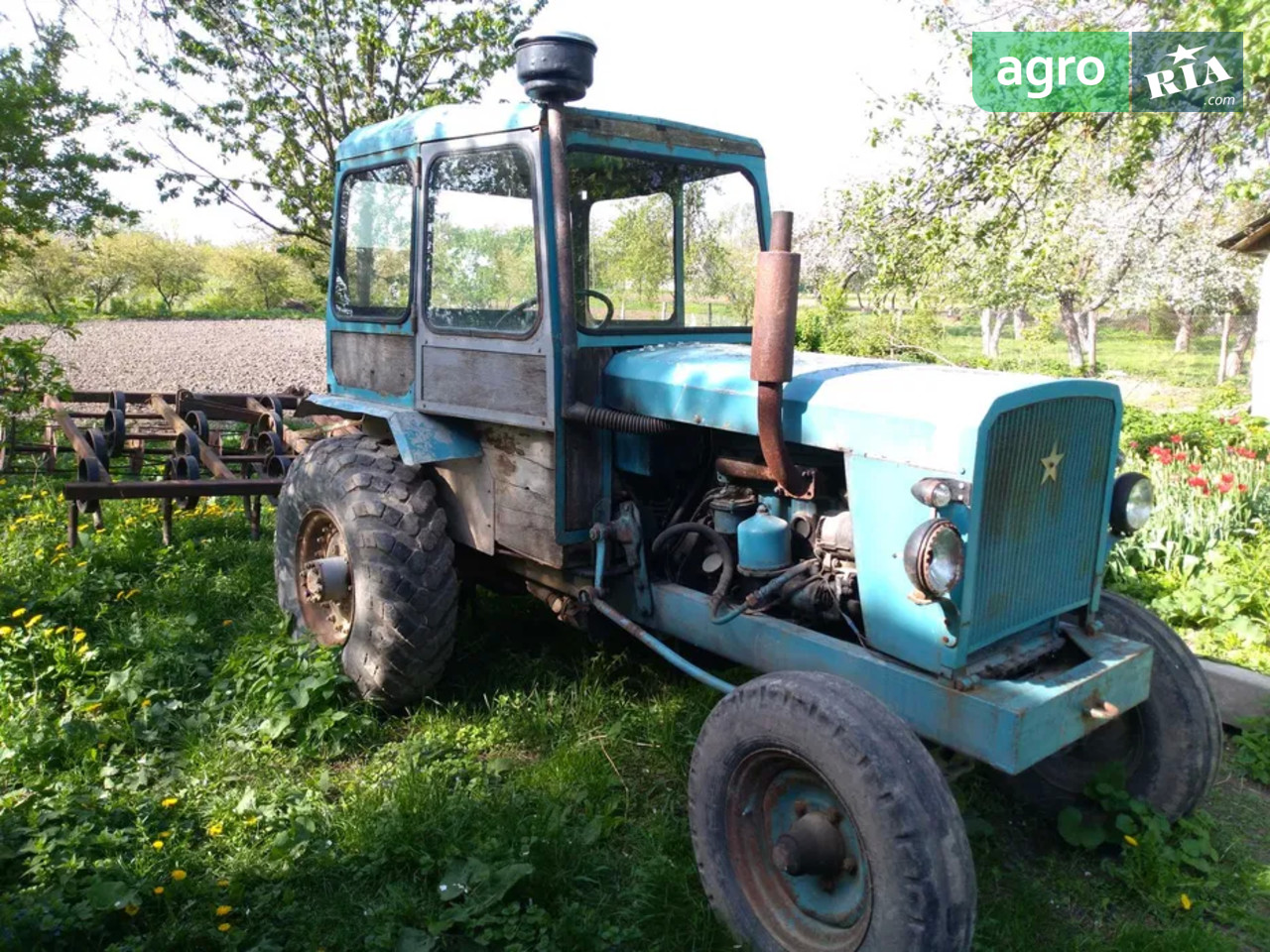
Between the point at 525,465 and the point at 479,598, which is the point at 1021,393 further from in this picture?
the point at 479,598

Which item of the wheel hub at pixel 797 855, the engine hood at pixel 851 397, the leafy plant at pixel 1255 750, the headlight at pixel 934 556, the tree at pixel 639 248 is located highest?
the tree at pixel 639 248

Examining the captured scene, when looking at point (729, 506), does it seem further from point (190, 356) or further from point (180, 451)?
point (190, 356)

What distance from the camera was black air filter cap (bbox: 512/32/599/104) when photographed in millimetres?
3160

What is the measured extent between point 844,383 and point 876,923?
1.50 m

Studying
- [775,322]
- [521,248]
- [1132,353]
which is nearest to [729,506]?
[775,322]

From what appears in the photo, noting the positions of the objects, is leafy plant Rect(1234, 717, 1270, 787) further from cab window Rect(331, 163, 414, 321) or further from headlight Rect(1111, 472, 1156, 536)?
cab window Rect(331, 163, 414, 321)

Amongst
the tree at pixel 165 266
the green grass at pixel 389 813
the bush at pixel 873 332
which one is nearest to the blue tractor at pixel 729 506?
the green grass at pixel 389 813

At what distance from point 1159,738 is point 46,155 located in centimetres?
1444

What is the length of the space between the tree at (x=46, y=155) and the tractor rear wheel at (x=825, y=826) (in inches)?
379

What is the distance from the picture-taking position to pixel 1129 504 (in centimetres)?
300

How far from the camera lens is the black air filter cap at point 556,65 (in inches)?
124

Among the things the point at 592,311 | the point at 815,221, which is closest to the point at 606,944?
the point at 592,311

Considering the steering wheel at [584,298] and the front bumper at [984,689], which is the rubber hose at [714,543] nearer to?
the front bumper at [984,689]

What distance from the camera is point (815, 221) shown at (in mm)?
8539
